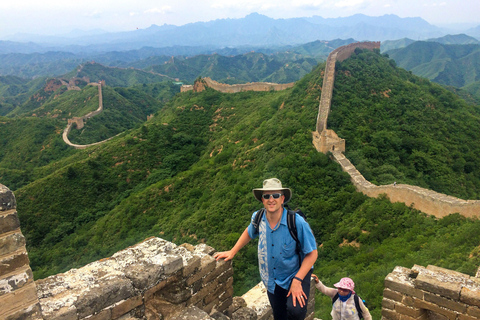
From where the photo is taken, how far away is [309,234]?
373 centimetres

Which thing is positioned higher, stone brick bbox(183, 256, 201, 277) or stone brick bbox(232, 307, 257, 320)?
stone brick bbox(183, 256, 201, 277)

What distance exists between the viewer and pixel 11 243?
2596 mm

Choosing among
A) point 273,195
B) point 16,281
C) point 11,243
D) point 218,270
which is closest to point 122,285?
point 16,281

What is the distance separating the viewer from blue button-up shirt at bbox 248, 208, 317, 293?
373 centimetres

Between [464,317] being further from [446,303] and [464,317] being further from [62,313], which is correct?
[62,313]

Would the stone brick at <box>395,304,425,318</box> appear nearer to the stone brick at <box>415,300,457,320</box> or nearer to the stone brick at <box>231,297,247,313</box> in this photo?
the stone brick at <box>415,300,457,320</box>

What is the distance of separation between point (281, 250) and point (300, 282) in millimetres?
428

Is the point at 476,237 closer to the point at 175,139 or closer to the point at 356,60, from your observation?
the point at 356,60

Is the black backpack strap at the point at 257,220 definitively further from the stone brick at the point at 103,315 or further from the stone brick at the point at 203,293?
the stone brick at the point at 103,315

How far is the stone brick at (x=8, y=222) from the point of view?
8.36 ft

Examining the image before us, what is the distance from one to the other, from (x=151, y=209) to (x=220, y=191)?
6103 mm

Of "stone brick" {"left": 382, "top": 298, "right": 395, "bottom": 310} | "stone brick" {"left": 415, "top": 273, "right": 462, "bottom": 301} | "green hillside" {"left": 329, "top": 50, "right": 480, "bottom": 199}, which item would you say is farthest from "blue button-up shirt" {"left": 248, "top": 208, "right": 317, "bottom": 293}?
"green hillside" {"left": 329, "top": 50, "right": 480, "bottom": 199}

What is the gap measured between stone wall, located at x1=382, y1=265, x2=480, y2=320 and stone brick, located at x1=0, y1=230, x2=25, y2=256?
5488 mm

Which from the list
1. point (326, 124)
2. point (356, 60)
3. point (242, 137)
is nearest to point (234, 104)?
point (242, 137)
